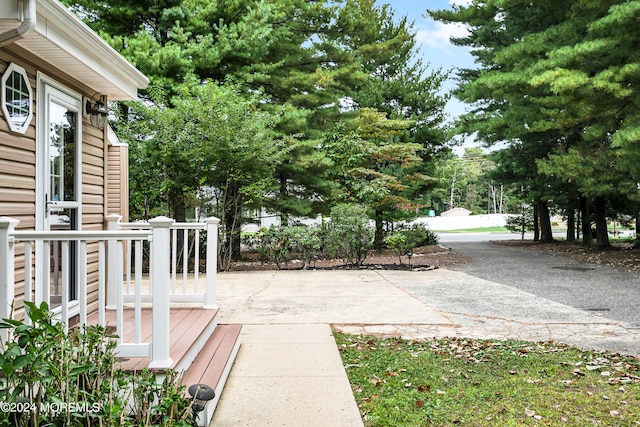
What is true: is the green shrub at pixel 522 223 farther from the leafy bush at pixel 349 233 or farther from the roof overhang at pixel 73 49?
the roof overhang at pixel 73 49

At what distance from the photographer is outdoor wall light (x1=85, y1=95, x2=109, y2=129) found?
175 inches

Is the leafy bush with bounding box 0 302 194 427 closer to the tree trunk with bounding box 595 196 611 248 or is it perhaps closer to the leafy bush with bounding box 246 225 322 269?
the leafy bush with bounding box 246 225 322 269

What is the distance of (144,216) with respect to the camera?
10406 millimetres

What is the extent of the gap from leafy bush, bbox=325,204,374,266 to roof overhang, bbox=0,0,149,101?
668 cm

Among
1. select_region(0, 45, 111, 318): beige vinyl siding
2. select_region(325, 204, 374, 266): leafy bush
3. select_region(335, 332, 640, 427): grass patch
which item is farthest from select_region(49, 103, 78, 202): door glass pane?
select_region(325, 204, 374, 266): leafy bush

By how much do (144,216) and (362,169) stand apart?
587 cm

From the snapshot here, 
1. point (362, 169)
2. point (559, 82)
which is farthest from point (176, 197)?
point (559, 82)

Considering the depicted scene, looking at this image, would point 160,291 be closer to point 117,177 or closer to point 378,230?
point 117,177

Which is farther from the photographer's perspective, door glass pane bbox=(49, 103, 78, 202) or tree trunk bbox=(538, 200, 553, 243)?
tree trunk bbox=(538, 200, 553, 243)

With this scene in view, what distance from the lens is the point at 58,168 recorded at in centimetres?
393

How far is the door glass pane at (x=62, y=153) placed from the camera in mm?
3830

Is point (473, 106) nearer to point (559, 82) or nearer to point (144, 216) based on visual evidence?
point (559, 82)

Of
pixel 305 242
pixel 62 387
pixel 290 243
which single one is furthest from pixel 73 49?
pixel 290 243

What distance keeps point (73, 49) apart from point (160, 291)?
1.98 m
